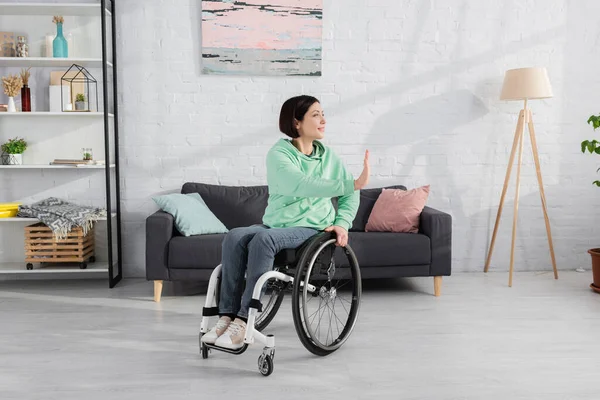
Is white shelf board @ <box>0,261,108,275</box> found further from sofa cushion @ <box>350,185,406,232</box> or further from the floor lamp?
the floor lamp

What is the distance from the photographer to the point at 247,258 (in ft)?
8.67

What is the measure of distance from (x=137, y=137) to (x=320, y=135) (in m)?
2.09

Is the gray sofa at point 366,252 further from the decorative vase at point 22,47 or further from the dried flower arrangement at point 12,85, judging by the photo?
the decorative vase at point 22,47

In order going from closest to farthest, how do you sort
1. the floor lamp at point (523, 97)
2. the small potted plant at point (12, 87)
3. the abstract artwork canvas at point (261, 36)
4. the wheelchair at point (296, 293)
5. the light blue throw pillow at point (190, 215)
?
the wheelchair at point (296, 293)
the light blue throw pillow at point (190, 215)
the small potted plant at point (12, 87)
the floor lamp at point (523, 97)
the abstract artwork canvas at point (261, 36)

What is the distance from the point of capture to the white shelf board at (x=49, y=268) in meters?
4.04

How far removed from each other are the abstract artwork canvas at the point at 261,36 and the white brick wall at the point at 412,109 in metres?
0.08

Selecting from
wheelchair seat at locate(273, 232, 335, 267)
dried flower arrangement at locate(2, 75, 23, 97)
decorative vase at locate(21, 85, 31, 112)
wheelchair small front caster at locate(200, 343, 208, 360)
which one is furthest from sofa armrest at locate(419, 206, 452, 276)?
dried flower arrangement at locate(2, 75, 23, 97)

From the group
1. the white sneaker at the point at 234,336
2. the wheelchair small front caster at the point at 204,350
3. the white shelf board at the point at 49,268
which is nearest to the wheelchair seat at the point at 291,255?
the white sneaker at the point at 234,336

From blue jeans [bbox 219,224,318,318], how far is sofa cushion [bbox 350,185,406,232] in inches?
65.3

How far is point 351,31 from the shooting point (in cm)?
455

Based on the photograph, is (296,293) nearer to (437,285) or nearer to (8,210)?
(437,285)

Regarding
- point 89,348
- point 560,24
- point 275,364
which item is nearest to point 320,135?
point 275,364

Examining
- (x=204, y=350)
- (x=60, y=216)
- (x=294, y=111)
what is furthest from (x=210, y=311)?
(x=60, y=216)

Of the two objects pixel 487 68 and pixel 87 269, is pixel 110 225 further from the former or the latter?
pixel 487 68
